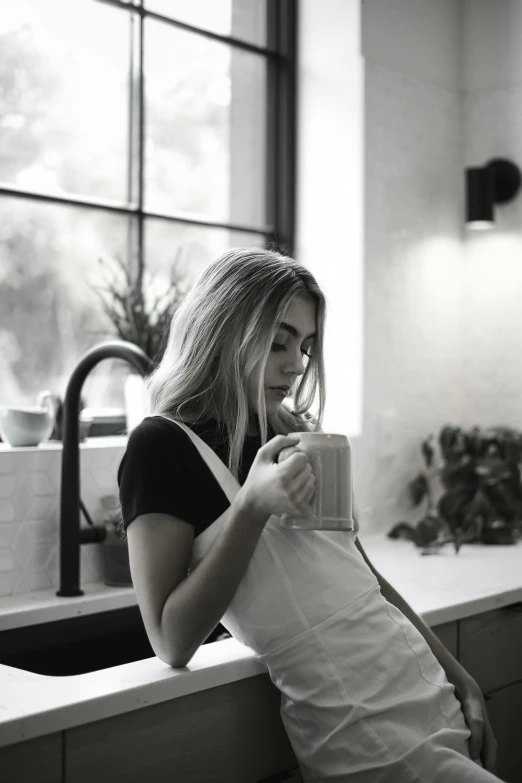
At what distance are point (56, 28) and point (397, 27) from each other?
1.05 metres

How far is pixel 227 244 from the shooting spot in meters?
2.78

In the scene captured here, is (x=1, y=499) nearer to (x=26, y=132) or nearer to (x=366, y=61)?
(x=26, y=132)

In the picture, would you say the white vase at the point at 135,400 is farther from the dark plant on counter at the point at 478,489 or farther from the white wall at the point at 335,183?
the dark plant on counter at the point at 478,489

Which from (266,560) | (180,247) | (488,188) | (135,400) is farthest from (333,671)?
(488,188)

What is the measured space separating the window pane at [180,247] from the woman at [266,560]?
1.22m

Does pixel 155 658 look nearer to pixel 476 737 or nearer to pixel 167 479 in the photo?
pixel 167 479

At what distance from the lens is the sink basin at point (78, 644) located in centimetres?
162

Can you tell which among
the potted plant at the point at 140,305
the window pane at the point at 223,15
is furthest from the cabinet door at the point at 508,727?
the window pane at the point at 223,15

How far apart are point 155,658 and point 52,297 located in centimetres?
130

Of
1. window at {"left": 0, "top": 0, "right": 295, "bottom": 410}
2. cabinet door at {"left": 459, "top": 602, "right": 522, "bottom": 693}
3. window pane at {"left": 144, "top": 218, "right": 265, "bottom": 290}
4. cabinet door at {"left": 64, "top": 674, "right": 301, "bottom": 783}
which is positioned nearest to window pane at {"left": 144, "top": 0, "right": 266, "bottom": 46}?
window at {"left": 0, "top": 0, "right": 295, "bottom": 410}

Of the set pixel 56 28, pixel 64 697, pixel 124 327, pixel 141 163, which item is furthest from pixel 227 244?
pixel 64 697

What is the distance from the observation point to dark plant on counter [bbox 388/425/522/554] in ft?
8.25

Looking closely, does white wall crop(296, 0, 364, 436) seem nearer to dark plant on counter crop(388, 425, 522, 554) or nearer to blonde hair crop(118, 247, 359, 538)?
dark plant on counter crop(388, 425, 522, 554)

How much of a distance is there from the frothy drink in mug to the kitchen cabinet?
1.09 ft
